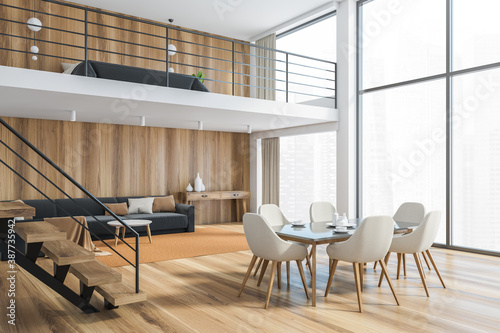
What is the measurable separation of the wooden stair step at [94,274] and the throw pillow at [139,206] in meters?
4.36

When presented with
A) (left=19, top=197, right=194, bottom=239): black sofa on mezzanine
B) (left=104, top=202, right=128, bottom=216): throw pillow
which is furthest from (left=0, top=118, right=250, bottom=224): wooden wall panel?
(left=104, top=202, right=128, bottom=216): throw pillow

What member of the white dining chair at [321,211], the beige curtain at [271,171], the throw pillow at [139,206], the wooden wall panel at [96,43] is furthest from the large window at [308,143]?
the throw pillow at [139,206]

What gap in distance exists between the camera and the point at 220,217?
9.88 m

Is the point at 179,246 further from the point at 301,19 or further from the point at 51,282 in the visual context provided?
the point at 301,19

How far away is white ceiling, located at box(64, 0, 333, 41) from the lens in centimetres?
802

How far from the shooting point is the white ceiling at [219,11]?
802cm

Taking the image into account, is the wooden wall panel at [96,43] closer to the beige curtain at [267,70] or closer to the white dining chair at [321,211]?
the beige curtain at [267,70]

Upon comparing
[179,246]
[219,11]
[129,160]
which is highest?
[219,11]

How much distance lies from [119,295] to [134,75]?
11.1 feet

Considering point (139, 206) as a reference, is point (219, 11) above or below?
above

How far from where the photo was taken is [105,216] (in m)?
7.42

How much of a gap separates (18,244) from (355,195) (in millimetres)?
5463

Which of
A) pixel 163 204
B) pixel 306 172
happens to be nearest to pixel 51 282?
pixel 163 204

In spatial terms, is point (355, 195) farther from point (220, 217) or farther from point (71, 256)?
point (71, 256)
